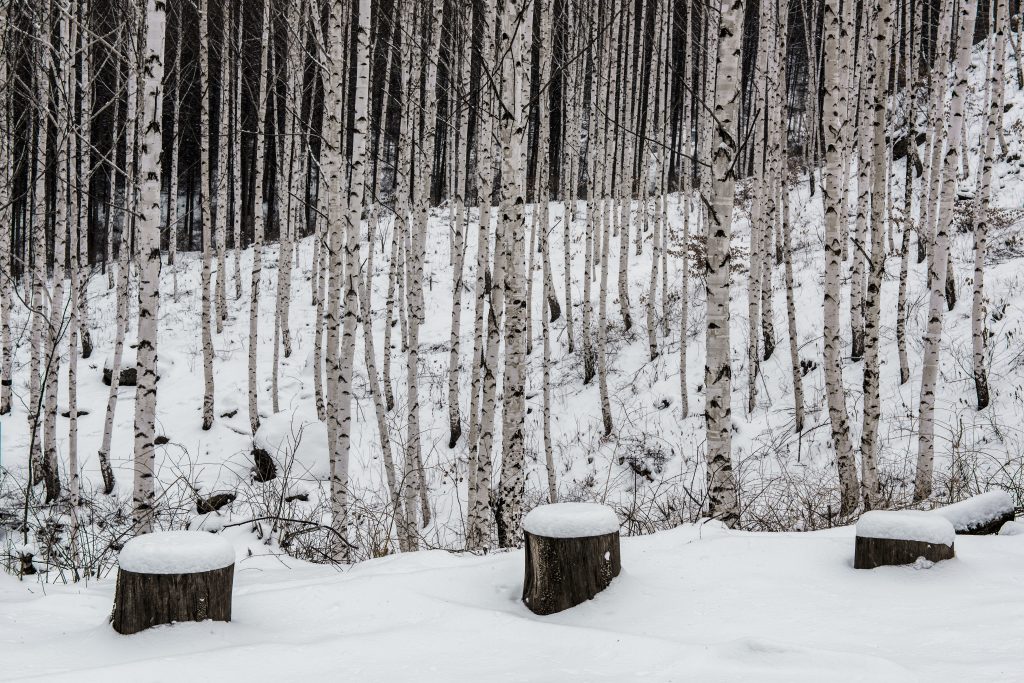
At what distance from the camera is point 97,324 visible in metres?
16.6

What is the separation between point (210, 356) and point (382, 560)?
29.1 feet

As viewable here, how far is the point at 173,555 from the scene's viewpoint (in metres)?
2.41

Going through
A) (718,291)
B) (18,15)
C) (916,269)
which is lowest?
(718,291)

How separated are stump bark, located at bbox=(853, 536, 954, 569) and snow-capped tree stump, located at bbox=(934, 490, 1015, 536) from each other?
79 cm

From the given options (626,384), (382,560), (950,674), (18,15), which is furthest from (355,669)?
(18,15)

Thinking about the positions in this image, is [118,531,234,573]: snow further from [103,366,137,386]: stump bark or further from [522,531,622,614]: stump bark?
[103,366,137,386]: stump bark

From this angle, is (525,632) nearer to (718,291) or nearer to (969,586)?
(969,586)

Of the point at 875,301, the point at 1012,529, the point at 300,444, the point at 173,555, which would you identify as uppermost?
the point at 875,301

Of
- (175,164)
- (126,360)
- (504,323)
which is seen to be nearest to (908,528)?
(504,323)

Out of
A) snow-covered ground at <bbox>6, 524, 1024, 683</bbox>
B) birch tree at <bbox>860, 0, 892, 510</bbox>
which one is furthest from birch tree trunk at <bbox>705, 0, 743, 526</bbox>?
birch tree at <bbox>860, 0, 892, 510</bbox>

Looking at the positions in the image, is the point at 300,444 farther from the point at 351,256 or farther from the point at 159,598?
the point at 159,598

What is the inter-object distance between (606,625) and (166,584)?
174cm

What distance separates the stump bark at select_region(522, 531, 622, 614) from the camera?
109 inches

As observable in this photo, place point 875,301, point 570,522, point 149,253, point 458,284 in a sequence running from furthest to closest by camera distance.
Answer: point 458,284
point 875,301
point 149,253
point 570,522
